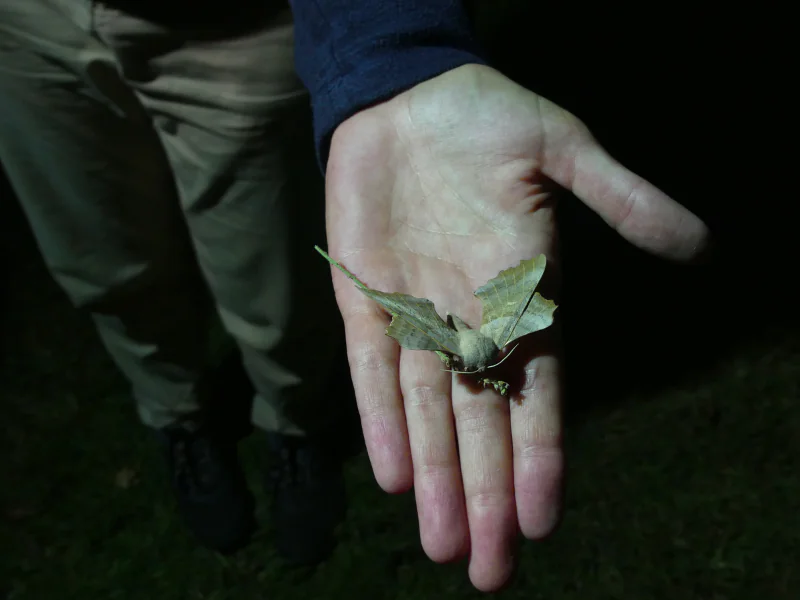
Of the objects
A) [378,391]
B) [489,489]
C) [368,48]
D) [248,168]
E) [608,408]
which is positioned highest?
[368,48]

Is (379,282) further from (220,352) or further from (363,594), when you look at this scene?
(220,352)

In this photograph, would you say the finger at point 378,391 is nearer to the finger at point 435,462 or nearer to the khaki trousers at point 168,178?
the finger at point 435,462

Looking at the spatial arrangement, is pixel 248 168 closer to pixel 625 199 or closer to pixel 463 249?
pixel 463 249

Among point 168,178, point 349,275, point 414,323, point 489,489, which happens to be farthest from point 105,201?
point 489,489

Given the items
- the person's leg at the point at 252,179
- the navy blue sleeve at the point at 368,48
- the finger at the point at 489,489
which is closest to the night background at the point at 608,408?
the person's leg at the point at 252,179

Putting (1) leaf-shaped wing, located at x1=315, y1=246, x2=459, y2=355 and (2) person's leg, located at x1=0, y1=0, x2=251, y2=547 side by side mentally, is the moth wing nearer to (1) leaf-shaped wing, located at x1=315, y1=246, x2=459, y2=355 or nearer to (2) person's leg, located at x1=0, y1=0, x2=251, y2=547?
(1) leaf-shaped wing, located at x1=315, y1=246, x2=459, y2=355

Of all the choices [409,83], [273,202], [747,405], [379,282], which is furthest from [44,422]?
[747,405]
